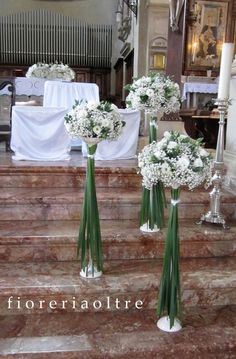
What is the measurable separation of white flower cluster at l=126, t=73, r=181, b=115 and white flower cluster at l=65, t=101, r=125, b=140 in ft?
1.52

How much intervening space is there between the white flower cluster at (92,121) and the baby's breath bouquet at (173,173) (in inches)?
9.5

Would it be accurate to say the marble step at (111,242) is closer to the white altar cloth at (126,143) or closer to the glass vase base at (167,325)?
the glass vase base at (167,325)

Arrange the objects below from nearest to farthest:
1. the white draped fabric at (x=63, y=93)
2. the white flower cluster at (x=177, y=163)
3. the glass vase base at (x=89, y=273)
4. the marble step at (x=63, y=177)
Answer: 1. the white flower cluster at (x=177, y=163)
2. the glass vase base at (x=89, y=273)
3. the marble step at (x=63, y=177)
4. the white draped fabric at (x=63, y=93)

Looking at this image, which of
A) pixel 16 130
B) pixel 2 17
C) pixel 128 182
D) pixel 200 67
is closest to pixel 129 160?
pixel 128 182

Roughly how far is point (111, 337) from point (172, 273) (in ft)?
1.39

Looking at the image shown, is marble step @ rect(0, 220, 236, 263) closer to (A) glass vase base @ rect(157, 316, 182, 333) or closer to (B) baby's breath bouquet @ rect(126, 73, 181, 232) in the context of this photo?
(B) baby's breath bouquet @ rect(126, 73, 181, 232)

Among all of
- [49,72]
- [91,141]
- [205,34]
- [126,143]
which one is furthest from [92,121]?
[205,34]

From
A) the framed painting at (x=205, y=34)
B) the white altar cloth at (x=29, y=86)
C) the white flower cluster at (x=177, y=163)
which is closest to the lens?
the white flower cluster at (x=177, y=163)

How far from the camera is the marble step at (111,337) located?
178 centimetres

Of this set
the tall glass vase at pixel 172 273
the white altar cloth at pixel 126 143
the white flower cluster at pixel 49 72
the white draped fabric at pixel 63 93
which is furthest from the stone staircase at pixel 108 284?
the white flower cluster at pixel 49 72

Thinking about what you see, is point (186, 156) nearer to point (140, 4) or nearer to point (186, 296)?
point (186, 296)

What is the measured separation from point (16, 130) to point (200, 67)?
401 centimetres

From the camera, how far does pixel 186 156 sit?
1688mm

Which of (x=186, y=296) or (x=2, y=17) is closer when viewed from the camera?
(x=186, y=296)
